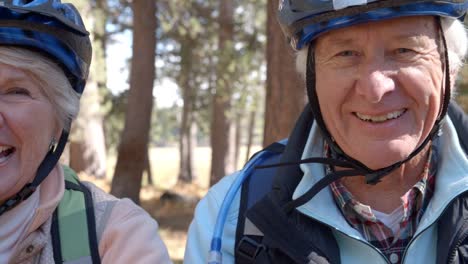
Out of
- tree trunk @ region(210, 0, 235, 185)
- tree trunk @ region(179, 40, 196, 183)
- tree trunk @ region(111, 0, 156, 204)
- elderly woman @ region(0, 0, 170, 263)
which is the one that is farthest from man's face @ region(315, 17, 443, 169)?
tree trunk @ region(179, 40, 196, 183)

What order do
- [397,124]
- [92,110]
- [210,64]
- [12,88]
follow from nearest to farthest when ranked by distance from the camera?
[397,124]
[12,88]
[92,110]
[210,64]

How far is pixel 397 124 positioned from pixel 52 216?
136cm

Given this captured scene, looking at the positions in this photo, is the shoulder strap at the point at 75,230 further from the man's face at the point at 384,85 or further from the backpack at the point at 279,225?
the man's face at the point at 384,85

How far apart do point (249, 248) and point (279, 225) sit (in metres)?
0.14

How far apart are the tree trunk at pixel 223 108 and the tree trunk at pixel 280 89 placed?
9.44 metres

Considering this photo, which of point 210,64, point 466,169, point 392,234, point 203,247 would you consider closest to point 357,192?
point 392,234

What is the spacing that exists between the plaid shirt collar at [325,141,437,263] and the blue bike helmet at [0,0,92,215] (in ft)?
3.89

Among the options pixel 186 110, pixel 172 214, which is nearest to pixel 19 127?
pixel 172 214

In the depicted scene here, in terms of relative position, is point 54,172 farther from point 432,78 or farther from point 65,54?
point 432,78

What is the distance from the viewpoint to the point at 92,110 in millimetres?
12422

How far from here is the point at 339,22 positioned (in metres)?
2.13

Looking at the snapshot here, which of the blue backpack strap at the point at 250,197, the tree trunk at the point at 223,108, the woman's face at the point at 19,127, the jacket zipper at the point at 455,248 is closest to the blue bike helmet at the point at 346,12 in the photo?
the blue backpack strap at the point at 250,197

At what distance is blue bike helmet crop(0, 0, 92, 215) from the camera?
7.70 feet

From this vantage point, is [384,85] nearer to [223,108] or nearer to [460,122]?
[460,122]
